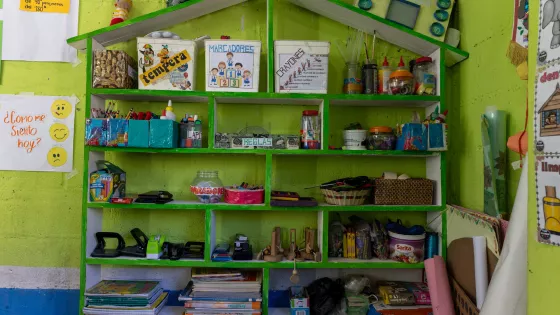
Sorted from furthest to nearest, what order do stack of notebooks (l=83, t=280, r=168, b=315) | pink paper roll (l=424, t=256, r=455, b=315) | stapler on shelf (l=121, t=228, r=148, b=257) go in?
stapler on shelf (l=121, t=228, r=148, b=257)
stack of notebooks (l=83, t=280, r=168, b=315)
pink paper roll (l=424, t=256, r=455, b=315)

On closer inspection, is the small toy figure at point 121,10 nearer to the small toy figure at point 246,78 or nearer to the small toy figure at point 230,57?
the small toy figure at point 230,57

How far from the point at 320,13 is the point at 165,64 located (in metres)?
0.91

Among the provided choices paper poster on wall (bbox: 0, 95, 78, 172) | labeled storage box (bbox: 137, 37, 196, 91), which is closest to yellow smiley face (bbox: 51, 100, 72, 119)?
paper poster on wall (bbox: 0, 95, 78, 172)

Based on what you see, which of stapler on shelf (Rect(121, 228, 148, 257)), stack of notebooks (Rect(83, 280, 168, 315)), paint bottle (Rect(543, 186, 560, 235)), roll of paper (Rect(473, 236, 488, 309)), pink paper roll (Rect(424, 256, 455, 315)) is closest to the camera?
paint bottle (Rect(543, 186, 560, 235))

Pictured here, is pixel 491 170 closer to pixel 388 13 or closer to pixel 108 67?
pixel 388 13

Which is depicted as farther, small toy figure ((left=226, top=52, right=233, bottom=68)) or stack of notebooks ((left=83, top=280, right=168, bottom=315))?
small toy figure ((left=226, top=52, right=233, bottom=68))

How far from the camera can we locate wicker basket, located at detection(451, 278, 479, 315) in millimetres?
1461

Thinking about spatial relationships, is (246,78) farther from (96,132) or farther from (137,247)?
(137,247)

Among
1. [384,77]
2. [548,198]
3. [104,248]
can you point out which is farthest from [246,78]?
[548,198]

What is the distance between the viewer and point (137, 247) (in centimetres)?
192

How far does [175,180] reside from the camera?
6.89 ft

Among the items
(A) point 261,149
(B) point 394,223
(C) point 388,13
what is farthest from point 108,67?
(B) point 394,223

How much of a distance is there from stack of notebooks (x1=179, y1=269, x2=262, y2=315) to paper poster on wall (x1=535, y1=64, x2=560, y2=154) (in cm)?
138

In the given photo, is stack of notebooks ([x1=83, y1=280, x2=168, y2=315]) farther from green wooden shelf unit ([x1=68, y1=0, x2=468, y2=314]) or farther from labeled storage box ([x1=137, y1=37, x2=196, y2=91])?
labeled storage box ([x1=137, y1=37, x2=196, y2=91])
